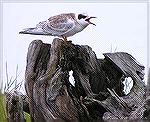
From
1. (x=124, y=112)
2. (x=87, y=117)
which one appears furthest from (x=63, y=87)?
(x=124, y=112)

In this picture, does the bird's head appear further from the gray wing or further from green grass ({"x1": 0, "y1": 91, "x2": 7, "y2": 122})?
green grass ({"x1": 0, "y1": 91, "x2": 7, "y2": 122})

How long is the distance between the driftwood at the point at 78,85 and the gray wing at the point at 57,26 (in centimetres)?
5

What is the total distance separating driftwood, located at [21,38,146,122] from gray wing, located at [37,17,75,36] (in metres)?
0.05

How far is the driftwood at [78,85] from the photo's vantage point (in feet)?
6.73

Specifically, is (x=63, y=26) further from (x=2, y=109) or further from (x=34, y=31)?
(x=2, y=109)

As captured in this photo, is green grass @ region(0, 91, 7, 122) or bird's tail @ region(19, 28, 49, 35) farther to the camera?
green grass @ region(0, 91, 7, 122)

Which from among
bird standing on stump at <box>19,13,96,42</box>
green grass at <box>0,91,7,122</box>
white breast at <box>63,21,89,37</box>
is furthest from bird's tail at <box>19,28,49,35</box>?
green grass at <box>0,91,7,122</box>

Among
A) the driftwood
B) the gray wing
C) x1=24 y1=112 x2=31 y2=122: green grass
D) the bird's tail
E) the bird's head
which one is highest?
the bird's head

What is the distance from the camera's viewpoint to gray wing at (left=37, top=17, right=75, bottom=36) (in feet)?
6.90

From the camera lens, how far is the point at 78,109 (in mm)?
2064

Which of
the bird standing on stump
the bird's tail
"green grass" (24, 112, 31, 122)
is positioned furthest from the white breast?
"green grass" (24, 112, 31, 122)

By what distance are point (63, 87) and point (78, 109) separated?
0.44ft

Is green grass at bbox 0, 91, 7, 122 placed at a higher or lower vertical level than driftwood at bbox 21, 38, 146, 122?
lower

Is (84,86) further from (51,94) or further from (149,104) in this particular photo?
(149,104)
